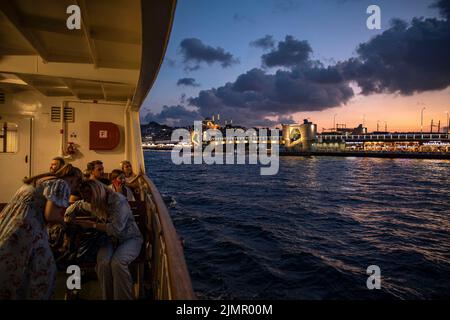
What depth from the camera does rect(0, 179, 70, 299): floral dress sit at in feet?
7.81

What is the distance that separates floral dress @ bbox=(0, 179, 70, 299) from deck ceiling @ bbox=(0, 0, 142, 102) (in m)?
2.60

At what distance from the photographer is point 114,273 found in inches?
124

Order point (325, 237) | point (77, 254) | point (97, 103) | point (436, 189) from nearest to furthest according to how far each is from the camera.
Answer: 1. point (77, 254)
2. point (97, 103)
3. point (325, 237)
4. point (436, 189)

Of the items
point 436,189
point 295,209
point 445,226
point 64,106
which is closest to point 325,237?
point 295,209

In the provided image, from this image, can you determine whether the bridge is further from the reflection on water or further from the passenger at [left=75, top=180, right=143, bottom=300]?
the passenger at [left=75, top=180, right=143, bottom=300]

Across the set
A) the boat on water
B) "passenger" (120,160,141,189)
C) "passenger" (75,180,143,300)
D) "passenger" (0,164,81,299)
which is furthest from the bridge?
"passenger" (0,164,81,299)

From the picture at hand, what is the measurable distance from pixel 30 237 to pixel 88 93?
6.41 meters

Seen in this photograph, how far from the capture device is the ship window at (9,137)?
713 centimetres

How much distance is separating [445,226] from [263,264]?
1268 cm

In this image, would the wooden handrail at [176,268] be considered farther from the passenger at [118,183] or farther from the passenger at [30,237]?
the passenger at [118,183]

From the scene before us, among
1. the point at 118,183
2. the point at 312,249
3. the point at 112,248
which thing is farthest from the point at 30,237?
the point at 312,249

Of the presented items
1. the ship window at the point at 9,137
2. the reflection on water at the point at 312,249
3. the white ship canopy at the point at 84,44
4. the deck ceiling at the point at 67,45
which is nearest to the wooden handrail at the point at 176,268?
the white ship canopy at the point at 84,44

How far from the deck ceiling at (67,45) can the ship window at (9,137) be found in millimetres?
918

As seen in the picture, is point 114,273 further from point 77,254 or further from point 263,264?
point 263,264
